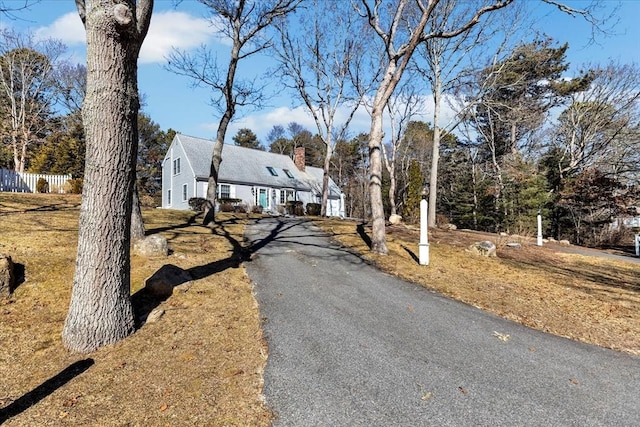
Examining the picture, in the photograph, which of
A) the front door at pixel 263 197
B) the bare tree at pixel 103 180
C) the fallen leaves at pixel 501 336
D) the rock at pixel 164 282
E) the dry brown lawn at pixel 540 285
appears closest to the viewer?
the bare tree at pixel 103 180

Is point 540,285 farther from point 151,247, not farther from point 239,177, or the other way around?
point 239,177

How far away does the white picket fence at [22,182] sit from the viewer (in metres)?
20.3

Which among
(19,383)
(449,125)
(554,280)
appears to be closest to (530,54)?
(449,125)

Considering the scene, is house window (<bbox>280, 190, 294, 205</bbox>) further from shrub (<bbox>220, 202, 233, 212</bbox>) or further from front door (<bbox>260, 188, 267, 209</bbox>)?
shrub (<bbox>220, 202, 233, 212</bbox>)

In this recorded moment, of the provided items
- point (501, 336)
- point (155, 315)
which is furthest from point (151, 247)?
point (501, 336)

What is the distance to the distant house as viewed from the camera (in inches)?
1031

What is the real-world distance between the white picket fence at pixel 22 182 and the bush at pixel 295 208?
50.4 feet

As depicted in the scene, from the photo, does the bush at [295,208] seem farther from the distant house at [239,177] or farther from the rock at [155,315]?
the rock at [155,315]

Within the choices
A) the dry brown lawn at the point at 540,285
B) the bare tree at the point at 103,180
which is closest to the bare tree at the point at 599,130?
the dry brown lawn at the point at 540,285

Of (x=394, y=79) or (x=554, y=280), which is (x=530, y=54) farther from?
(x=554, y=280)

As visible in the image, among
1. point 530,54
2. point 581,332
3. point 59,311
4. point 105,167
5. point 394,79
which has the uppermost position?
point 530,54

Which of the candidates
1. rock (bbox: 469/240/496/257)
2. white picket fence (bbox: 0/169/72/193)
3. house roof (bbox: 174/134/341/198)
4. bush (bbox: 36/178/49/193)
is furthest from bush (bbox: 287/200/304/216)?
rock (bbox: 469/240/496/257)

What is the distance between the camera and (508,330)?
470 cm

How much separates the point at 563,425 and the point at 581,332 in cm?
272
